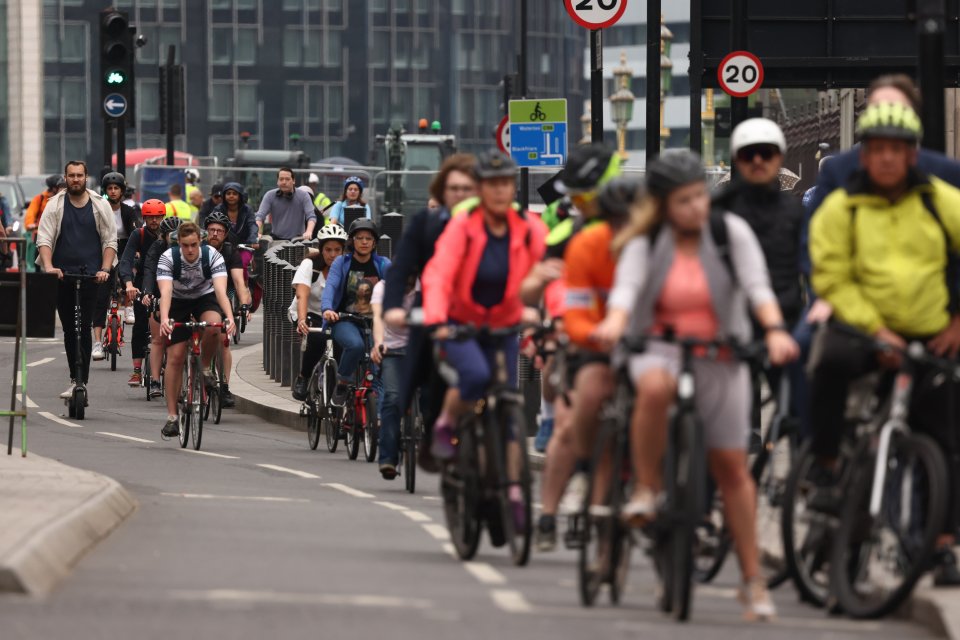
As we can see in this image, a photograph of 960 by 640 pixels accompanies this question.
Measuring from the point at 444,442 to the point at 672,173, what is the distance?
9.23 ft

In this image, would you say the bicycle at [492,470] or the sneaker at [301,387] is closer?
the bicycle at [492,470]

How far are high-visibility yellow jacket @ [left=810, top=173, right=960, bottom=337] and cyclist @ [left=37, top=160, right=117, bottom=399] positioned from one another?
447 inches

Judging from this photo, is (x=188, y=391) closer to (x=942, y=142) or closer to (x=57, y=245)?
(x=57, y=245)

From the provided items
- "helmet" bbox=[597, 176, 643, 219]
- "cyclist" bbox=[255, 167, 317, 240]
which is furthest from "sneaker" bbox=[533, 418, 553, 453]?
"cyclist" bbox=[255, 167, 317, 240]

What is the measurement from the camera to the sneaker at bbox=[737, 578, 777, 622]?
28.6ft

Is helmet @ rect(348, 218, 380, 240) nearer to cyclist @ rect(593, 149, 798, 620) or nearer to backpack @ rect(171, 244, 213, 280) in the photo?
backpack @ rect(171, 244, 213, 280)

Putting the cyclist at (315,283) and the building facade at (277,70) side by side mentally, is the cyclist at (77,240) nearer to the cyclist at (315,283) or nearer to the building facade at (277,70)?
the cyclist at (315,283)

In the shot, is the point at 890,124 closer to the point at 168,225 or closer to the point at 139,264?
the point at 168,225

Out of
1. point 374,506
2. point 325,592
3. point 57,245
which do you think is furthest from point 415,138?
point 325,592

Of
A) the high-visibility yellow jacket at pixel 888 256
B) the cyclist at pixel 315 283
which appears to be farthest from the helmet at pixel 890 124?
the cyclist at pixel 315 283

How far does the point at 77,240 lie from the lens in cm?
1995

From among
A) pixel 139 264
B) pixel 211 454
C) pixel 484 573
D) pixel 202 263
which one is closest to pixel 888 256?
pixel 484 573

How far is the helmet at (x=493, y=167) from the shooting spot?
1092 centimetres

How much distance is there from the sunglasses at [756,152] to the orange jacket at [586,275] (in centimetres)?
118
